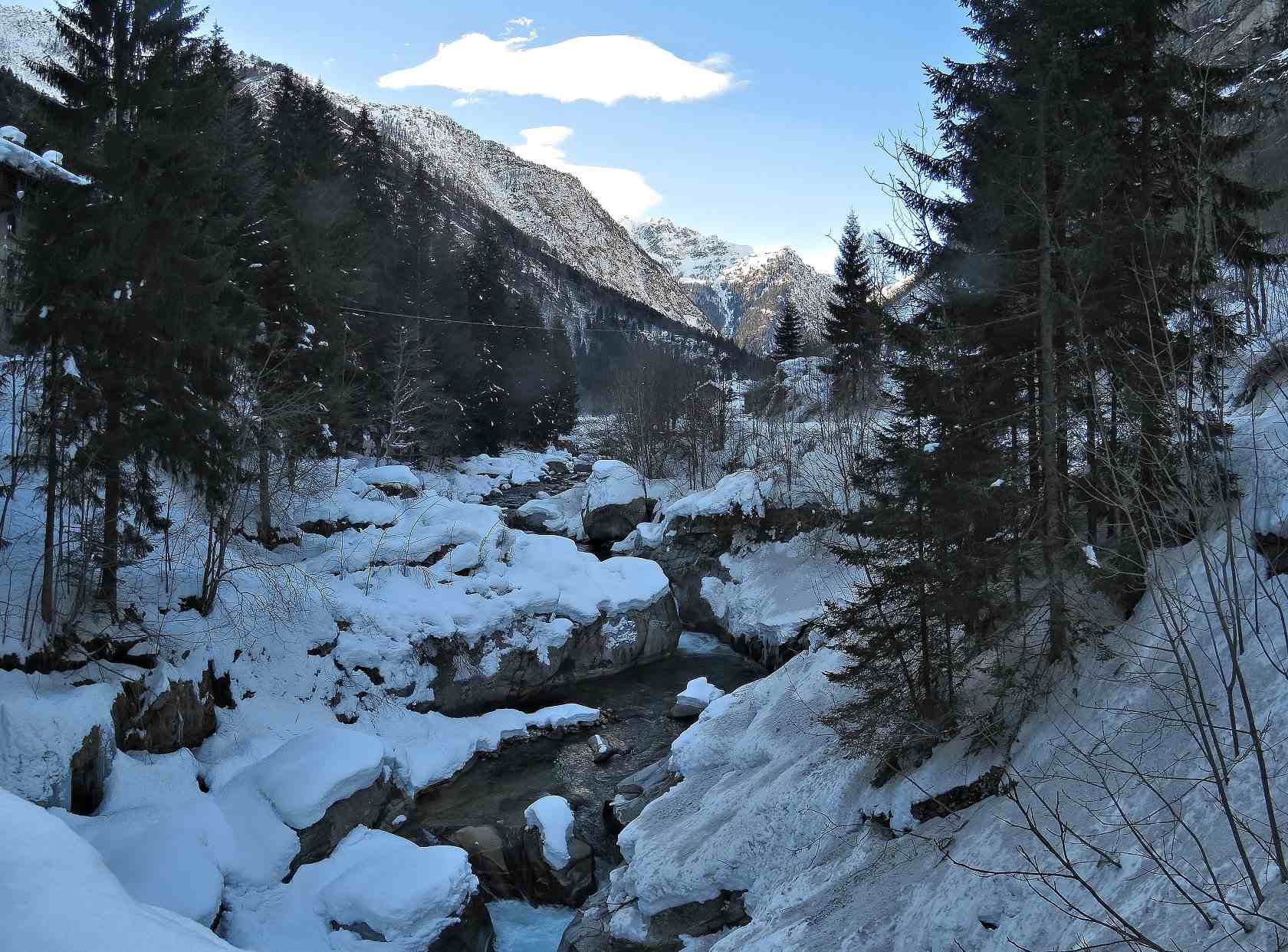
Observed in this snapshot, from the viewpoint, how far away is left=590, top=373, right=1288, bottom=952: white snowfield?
18.6 feet

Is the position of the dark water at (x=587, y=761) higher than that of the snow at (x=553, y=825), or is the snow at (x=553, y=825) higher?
the snow at (x=553, y=825)

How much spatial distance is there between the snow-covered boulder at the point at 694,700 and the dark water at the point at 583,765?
0.94 ft

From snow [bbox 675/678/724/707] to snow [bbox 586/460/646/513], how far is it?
570 inches

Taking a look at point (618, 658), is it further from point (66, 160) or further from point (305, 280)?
point (66, 160)

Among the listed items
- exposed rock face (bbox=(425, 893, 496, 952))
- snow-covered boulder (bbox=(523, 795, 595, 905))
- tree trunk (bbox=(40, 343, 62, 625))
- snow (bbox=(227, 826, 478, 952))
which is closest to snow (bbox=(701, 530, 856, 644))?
snow-covered boulder (bbox=(523, 795, 595, 905))

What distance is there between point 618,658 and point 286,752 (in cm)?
966

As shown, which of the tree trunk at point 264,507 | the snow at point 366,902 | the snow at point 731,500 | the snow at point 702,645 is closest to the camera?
the snow at point 366,902

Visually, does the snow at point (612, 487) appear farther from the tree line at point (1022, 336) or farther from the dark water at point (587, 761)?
the tree line at point (1022, 336)

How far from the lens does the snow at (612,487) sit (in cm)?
3216

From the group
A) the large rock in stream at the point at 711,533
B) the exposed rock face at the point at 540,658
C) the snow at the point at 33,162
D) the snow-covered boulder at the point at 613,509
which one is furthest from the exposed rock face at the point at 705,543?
the snow at the point at 33,162

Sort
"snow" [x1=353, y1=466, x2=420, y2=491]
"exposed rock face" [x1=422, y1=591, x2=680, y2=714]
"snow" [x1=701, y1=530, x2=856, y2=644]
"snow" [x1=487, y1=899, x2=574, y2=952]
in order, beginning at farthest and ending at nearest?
1. "snow" [x1=353, y1=466, x2=420, y2=491]
2. "snow" [x1=701, y1=530, x2=856, y2=644]
3. "exposed rock face" [x1=422, y1=591, x2=680, y2=714]
4. "snow" [x1=487, y1=899, x2=574, y2=952]

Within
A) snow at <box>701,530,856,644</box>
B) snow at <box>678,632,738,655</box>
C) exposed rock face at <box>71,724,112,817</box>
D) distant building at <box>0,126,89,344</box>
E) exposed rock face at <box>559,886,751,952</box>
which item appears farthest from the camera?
snow at <box>678,632,738,655</box>

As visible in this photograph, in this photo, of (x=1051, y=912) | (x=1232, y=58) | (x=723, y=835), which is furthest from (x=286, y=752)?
(x=1232, y=58)

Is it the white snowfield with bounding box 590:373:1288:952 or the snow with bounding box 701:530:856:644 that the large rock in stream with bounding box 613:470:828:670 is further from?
the white snowfield with bounding box 590:373:1288:952
